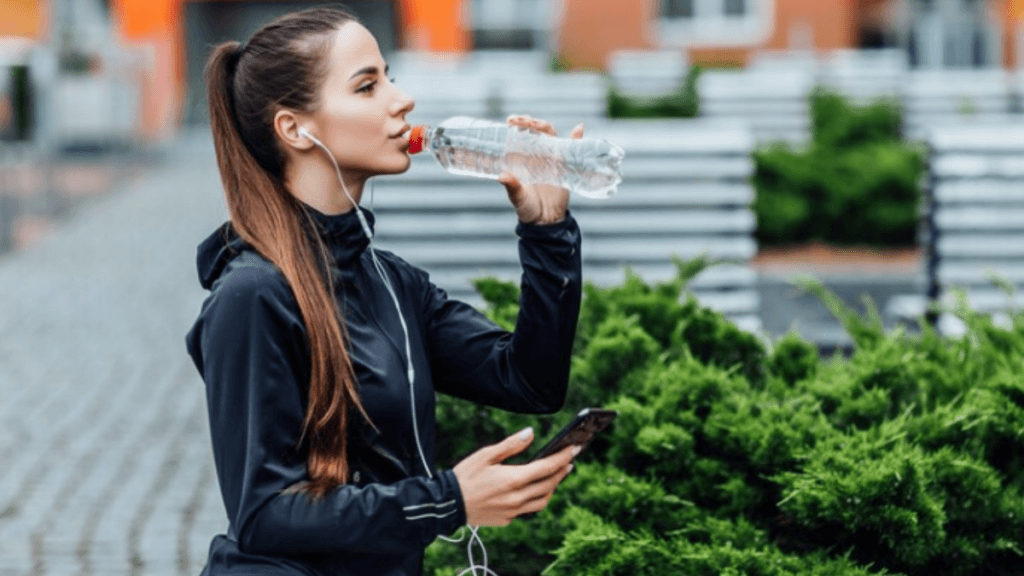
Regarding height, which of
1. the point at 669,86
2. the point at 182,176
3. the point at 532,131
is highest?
the point at 532,131

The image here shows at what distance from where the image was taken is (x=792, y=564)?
336cm

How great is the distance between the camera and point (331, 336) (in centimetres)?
269

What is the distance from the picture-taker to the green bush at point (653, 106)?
1316 cm

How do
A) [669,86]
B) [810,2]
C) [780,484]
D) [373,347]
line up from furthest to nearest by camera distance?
[810,2] → [669,86] → [780,484] → [373,347]

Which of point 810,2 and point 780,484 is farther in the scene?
point 810,2

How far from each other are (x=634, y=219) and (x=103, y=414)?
268cm

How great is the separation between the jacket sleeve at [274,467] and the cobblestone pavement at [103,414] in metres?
2.51

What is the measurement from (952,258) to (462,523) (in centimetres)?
447

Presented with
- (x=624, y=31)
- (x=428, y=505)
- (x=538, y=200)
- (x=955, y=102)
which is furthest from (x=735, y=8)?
(x=428, y=505)

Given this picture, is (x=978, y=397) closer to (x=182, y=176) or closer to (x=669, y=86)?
(x=669, y=86)

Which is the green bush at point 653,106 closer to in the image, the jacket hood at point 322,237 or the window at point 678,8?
the jacket hood at point 322,237

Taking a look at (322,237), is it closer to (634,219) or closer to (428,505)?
(428,505)

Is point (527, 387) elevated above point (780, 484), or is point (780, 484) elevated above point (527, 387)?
point (527, 387)

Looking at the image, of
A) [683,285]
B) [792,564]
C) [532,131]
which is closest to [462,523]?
[532,131]
